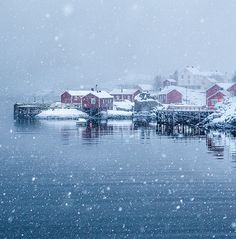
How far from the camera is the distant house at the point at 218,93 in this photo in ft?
313

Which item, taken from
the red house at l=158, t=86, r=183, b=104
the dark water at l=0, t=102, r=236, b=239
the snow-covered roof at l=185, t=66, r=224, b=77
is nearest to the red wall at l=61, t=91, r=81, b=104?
the red house at l=158, t=86, r=183, b=104

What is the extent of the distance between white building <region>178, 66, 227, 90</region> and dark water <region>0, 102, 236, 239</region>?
96.4 meters

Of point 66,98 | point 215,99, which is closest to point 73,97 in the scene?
point 66,98

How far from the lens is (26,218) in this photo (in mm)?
16328

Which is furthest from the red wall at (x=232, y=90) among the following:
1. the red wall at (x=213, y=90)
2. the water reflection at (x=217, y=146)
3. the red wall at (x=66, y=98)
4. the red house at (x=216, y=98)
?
the water reflection at (x=217, y=146)

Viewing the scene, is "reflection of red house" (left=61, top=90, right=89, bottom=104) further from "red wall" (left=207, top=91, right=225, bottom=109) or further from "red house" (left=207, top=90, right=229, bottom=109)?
"red house" (left=207, top=90, right=229, bottom=109)

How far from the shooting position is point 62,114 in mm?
95688

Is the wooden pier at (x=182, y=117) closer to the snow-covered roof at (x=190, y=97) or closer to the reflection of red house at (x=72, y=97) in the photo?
the snow-covered roof at (x=190, y=97)

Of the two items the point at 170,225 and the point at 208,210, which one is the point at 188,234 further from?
the point at 208,210

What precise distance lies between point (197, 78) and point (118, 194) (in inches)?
4453

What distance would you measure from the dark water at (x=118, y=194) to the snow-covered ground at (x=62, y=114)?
195 ft

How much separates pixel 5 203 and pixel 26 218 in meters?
2.34

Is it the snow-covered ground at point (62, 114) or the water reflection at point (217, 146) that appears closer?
the water reflection at point (217, 146)

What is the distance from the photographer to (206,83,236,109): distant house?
313ft
